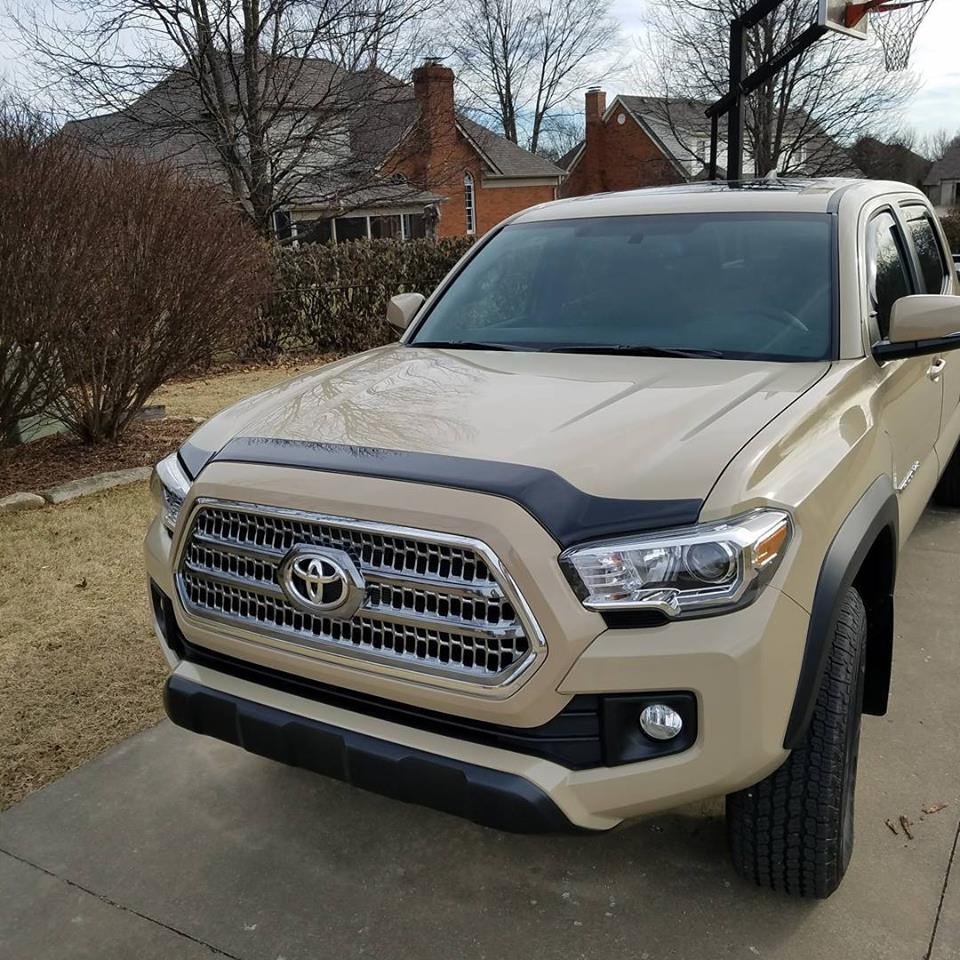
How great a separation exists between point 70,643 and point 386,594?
2.61 metres

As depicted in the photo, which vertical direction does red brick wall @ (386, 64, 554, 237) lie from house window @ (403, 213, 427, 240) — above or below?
above

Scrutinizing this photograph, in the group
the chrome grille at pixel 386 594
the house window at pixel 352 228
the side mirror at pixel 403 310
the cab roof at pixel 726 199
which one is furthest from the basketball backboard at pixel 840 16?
the house window at pixel 352 228

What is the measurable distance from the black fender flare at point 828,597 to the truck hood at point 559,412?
A: 1.17 feet

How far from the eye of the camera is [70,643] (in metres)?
4.13

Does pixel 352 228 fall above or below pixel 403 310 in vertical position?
above

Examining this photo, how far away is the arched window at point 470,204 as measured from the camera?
35.3 metres

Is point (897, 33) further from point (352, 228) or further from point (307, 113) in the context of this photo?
point (352, 228)

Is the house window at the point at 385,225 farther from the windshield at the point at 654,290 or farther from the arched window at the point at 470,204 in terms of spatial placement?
the windshield at the point at 654,290

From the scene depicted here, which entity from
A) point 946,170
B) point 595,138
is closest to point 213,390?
point 595,138

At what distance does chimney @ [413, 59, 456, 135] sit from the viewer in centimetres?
1986

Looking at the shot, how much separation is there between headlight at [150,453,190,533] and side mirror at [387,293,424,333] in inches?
58.6

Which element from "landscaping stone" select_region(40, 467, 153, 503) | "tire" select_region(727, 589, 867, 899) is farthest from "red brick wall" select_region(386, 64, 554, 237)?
"tire" select_region(727, 589, 867, 899)

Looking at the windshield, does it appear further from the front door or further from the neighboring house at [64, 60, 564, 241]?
the neighboring house at [64, 60, 564, 241]

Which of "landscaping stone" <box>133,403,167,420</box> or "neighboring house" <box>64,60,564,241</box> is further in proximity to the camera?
"neighboring house" <box>64,60,564,241</box>
